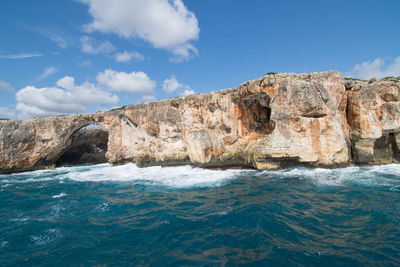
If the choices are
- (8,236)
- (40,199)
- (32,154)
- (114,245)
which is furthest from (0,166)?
(114,245)

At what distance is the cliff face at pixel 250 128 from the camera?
15.0 meters

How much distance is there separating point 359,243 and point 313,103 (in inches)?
433

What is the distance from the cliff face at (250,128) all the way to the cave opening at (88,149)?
548 centimetres

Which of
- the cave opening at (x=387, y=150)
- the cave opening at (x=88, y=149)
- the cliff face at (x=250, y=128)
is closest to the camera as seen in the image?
the cliff face at (x=250, y=128)

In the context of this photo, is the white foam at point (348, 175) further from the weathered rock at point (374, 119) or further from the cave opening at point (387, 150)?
the weathered rock at point (374, 119)

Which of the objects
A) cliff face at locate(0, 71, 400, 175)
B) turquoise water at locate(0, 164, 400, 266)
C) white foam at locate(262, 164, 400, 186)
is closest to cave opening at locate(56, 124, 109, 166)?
cliff face at locate(0, 71, 400, 175)

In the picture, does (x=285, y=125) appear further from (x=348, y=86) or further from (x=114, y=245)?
(x=114, y=245)

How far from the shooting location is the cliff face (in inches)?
591

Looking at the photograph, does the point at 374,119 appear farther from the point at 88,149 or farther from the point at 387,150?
the point at 88,149

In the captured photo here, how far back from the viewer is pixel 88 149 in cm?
3653

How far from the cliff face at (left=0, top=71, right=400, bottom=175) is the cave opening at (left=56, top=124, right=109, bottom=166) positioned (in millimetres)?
5480

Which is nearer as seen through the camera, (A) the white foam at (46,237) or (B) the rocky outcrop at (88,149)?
(A) the white foam at (46,237)

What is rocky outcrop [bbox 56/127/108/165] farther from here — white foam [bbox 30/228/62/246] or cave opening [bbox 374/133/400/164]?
cave opening [bbox 374/133/400/164]

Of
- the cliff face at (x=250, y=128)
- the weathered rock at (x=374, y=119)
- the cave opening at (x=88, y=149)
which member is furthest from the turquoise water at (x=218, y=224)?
the cave opening at (x=88, y=149)
